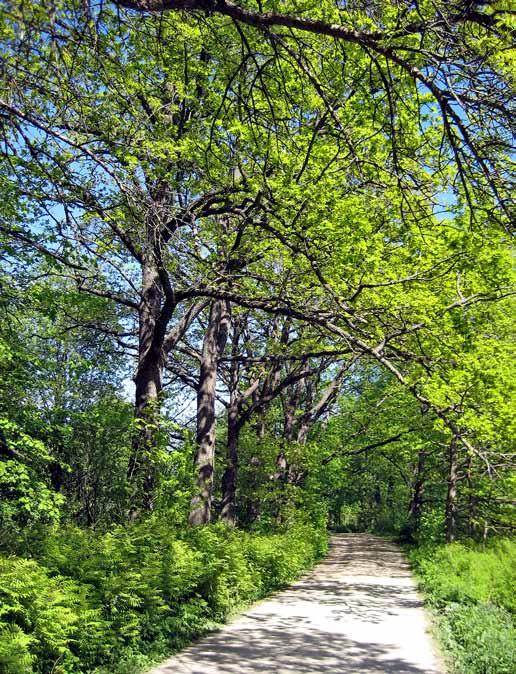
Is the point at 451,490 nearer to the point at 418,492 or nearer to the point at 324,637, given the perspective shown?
the point at 324,637

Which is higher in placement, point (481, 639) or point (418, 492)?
point (418, 492)

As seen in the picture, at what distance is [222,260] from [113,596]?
6.68 m

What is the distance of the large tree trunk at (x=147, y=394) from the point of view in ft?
34.0

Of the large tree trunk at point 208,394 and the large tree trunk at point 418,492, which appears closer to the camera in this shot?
the large tree trunk at point 208,394

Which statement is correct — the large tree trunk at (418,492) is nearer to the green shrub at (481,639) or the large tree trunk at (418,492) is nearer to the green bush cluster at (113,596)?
the green shrub at (481,639)

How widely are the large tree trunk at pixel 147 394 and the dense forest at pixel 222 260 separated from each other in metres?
0.05

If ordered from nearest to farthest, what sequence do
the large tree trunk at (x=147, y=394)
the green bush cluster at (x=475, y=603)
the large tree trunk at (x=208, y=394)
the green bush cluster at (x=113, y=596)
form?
1. the green bush cluster at (x=113, y=596)
2. the green bush cluster at (x=475, y=603)
3. the large tree trunk at (x=147, y=394)
4. the large tree trunk at (x=208, y=394)

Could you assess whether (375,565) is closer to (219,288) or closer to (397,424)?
(397,424)

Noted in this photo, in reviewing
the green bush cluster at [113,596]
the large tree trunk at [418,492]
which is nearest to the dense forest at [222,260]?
the green bush cluster at [113,596]

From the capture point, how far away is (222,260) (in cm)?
1212

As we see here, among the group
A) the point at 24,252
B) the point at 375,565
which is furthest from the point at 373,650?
the point at 375,565

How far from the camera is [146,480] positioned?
10422mm

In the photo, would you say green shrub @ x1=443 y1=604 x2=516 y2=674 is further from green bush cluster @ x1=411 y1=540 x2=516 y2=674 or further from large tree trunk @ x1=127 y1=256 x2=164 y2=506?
large tree trunk @ x1=127 y1=256 x2=164 y2=506

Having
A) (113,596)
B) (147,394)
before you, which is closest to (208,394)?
(147,394)
